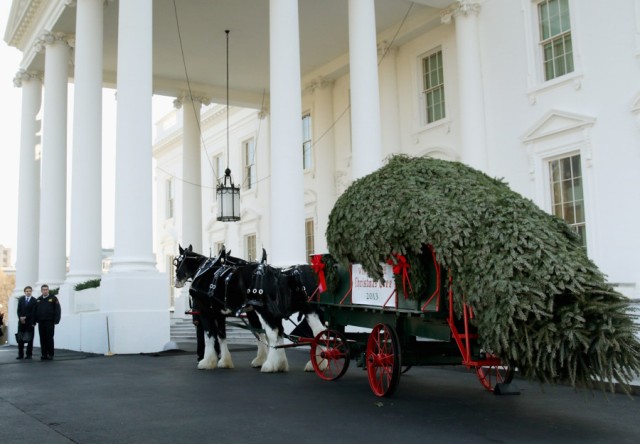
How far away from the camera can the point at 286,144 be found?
14508 millimetres

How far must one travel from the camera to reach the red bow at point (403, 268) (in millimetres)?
7004

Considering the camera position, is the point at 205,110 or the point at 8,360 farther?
the point at 205,110

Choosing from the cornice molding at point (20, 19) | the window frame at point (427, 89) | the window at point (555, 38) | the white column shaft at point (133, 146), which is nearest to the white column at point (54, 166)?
the cornice molding at point (20, 19)

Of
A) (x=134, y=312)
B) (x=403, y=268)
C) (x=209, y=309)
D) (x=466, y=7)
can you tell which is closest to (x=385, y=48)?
(x=466, y=7)

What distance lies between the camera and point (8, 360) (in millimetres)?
13938

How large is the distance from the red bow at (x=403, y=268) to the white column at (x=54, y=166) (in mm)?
14310

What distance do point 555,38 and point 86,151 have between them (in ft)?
38.0

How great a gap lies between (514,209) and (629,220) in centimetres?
842

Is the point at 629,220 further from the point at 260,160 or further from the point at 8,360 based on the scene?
the point at 260,160

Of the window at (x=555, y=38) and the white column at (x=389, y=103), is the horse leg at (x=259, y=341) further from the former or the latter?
the white column at (x=389, y=103)

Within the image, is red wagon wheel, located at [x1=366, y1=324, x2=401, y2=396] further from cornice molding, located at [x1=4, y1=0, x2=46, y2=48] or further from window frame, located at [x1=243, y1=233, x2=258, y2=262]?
window frame, located at [x1=243, y1=233, x2=258, y2=262]

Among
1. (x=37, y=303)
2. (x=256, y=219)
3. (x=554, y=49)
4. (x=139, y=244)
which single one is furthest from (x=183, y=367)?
(x=256, y=219)

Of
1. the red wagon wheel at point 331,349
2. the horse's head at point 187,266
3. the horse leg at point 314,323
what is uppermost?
the horse's head at point 187,266

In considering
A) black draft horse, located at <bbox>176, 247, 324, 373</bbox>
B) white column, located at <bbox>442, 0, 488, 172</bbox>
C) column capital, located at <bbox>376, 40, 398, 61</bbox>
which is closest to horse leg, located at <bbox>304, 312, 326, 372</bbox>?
black draft horse, located at <bbox>176, 247, 324, 373</bbox>
